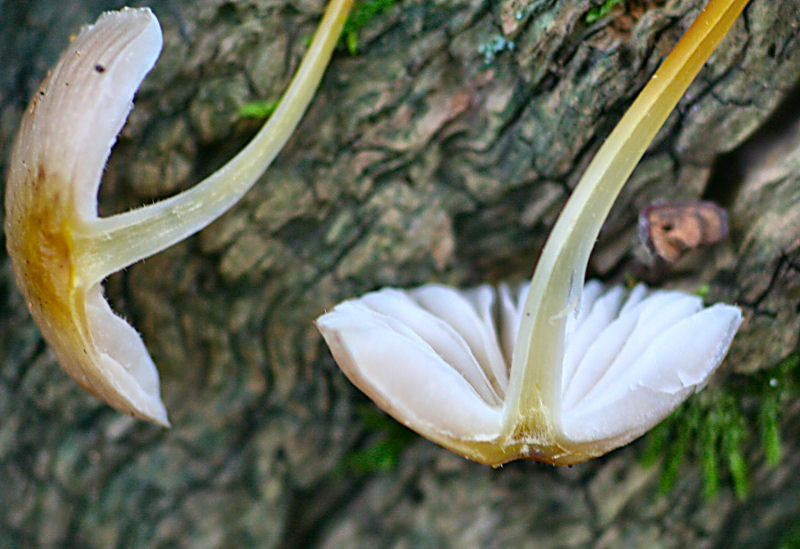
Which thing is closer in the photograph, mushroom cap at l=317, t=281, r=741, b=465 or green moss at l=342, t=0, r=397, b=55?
mushroom cap at l=317, t=281, r=741, b=465

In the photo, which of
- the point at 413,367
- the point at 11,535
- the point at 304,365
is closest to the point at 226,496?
the point at 304,365

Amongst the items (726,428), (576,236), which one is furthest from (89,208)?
(726,428)

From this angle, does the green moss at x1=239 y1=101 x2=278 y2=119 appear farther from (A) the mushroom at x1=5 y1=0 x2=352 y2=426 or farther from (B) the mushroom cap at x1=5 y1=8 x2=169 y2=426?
(B) the mushroom cap at x1=5 y1=8 x2=169 y2=426

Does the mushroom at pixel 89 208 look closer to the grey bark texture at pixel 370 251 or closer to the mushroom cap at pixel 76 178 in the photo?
the mushroom cap at pixel 76 178

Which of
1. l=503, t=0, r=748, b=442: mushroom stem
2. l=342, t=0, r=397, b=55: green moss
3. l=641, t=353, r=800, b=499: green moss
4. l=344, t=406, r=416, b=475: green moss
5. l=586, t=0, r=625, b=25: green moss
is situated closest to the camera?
l=503, t=0, r=748, b=442: mushroom stem

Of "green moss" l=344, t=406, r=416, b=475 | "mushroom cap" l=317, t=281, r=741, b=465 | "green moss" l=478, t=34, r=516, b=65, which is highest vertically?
"green moss" l=478, t=34, r=516, b=65

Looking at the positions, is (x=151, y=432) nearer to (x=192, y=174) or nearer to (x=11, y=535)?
(x=11, y=535)

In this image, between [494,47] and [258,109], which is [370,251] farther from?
[494,47]

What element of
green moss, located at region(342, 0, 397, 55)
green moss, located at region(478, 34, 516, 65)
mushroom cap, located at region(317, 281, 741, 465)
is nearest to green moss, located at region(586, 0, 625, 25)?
green moss, located at region(478, 34, 516, 65)
